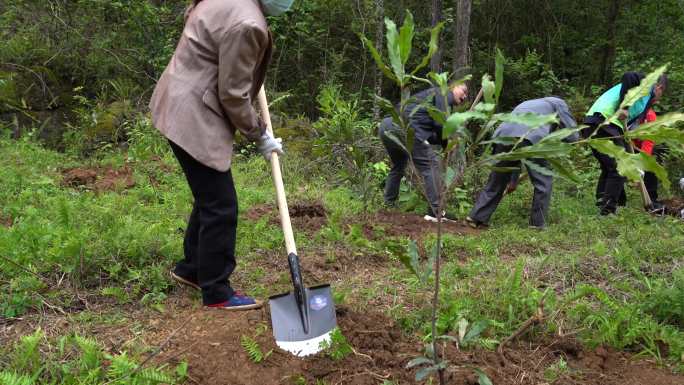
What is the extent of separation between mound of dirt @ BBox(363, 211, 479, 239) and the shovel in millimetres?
1886

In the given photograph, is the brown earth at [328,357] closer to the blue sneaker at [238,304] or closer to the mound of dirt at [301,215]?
the blue sneaker at [238,304]

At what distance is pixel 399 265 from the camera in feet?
13.3

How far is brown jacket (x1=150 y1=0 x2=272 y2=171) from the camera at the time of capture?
8.66 ft

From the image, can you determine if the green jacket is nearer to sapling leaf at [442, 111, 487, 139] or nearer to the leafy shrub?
the leafy shrub

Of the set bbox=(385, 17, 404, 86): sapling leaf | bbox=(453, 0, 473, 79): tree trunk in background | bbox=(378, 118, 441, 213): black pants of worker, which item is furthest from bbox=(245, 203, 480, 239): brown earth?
bbox=(453, 0, 473, 79): tree trunk in background

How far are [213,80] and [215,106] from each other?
0.13 metres

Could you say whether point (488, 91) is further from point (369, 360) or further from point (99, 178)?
point (99, 178)

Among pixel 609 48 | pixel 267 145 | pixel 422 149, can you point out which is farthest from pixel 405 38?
pixel 609 48

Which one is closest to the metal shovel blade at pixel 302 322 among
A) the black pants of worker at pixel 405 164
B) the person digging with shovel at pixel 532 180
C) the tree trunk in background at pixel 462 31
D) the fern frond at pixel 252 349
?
the fern frond at pixel 252 349

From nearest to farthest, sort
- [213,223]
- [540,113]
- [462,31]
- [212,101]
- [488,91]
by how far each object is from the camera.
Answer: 1. [488,91]
2. [212,101]
3. [213,223]
4. [540,113]
5. [462,31]

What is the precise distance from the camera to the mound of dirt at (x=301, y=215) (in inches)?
188

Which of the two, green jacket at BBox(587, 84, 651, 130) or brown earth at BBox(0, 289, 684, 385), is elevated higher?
brown earth at BBox(0, 289, 684, 385)

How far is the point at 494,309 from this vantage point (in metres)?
2.99

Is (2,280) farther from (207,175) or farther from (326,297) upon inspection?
(326,297)
